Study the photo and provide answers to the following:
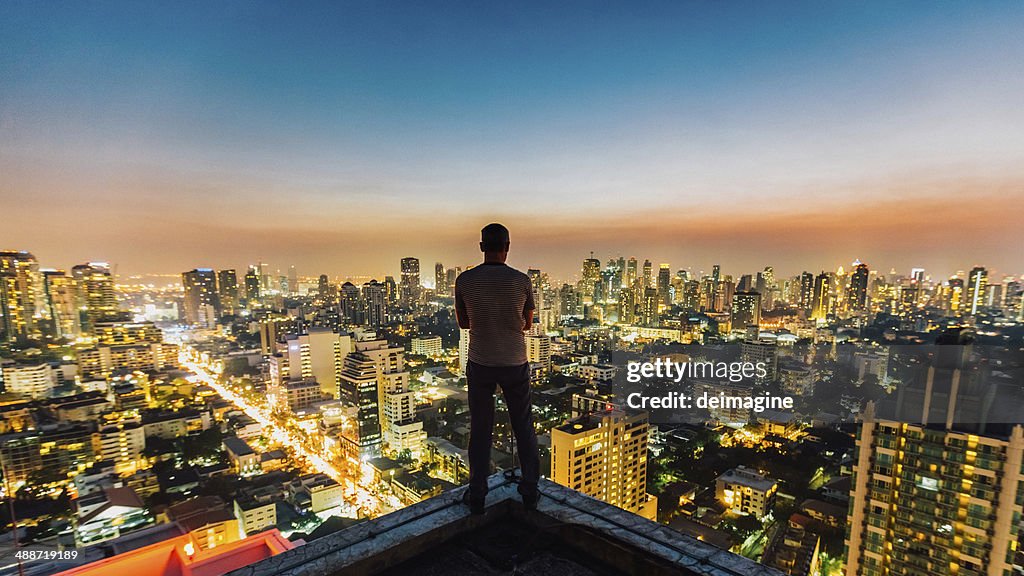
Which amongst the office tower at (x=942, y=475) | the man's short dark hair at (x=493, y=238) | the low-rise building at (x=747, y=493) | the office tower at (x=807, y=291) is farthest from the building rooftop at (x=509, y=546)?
the office tower at (x=807, y=291)

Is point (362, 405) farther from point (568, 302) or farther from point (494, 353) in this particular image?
point (568, 302)

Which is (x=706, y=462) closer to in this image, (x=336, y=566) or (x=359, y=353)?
(x=336, y=566)

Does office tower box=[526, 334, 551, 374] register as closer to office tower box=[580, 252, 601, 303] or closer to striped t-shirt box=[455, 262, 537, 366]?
office tower box=[580, 252, 601, 303]

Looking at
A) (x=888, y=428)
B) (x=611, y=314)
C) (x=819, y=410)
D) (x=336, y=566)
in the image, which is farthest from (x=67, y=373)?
(x=611, y=314)

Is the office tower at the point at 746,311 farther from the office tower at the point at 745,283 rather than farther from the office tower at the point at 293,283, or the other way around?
the office tower at the point at 293,283

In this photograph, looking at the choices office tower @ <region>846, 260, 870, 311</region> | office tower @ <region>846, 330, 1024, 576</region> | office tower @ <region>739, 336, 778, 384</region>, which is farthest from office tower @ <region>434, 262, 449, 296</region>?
office tower @ <region>846, 330, 1024, 576</region>

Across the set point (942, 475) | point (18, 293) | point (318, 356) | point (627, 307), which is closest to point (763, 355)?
point (627, 307)

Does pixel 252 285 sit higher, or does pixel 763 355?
pixel 252 285
